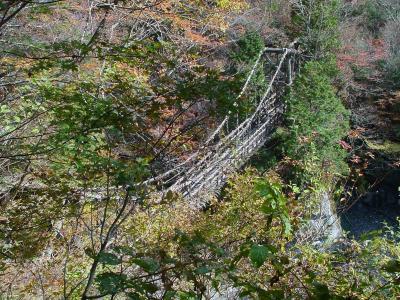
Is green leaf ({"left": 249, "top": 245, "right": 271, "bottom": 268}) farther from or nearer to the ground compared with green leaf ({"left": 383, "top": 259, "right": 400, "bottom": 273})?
farther from the ground

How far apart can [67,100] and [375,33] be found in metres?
14.2

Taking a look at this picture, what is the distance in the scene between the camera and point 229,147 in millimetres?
4672

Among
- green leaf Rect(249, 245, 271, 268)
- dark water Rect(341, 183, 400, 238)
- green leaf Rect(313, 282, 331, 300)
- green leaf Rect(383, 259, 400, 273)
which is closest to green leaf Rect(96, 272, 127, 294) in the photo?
green leaf Rect(249, 245, 271, 268)

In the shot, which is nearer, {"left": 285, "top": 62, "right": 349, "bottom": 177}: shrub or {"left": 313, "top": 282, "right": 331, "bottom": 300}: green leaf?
{"left": 313, "top": 282, "right": 331, "bottom": 300}: green leaf

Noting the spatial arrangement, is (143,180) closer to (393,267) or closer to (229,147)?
(393,267)

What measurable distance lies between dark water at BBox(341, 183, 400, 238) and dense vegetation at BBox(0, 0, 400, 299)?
2.04m

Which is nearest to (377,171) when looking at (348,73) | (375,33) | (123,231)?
(348,73)

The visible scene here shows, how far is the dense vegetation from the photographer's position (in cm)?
145

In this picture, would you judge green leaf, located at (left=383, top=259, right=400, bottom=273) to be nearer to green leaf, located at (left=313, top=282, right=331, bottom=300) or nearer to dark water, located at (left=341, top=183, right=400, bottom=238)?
green leaf, located at (left=313, top=282, right=331, bottom=300)

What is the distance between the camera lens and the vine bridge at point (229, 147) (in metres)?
5.58

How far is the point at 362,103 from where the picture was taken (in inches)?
464

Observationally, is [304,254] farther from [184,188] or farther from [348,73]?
[348,73]

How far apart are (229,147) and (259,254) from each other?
3617 millimetres

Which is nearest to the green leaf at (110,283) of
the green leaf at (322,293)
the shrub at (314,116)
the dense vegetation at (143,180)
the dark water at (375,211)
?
the dense vegetation at (143,180)
